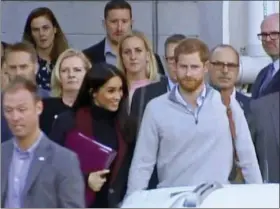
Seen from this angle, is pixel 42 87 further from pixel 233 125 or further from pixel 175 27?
pixel 175 27

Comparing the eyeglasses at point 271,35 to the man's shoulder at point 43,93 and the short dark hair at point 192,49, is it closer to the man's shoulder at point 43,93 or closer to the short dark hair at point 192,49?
the short dark hair at point 192,49

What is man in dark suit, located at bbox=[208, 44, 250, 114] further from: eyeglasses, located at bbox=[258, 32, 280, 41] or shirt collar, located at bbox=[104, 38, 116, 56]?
shirt collar, located at bbox=[104, 38, 116, 56]

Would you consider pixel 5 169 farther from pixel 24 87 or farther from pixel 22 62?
pixel 22 62

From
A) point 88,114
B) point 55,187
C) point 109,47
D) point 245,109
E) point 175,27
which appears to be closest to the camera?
point 55,187

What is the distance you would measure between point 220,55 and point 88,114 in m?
0.91

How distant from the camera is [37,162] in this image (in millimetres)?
5645

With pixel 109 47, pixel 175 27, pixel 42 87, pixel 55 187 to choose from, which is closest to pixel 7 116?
pixel 55 187

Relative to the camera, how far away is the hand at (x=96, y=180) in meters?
5.98

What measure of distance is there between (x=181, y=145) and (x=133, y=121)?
306mm

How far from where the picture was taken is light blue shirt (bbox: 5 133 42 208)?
568 cm

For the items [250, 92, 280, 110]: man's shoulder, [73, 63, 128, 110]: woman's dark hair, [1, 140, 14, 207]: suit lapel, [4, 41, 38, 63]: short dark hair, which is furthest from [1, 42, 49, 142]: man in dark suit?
[250, 92, 280, 110]: man's shoulder

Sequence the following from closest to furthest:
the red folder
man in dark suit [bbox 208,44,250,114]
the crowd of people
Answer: the crowd of people → the red folder → man in dark suit [bbox 208,44,250,114]

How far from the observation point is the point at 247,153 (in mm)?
6199

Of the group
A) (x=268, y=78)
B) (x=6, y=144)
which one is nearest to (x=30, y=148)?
(x=6, y=144)
